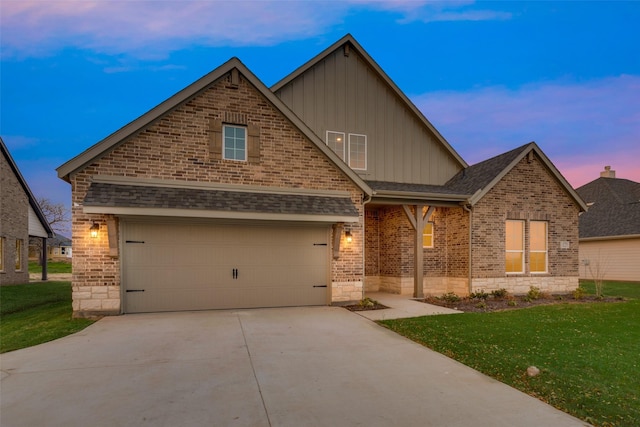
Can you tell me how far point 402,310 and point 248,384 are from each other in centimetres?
636

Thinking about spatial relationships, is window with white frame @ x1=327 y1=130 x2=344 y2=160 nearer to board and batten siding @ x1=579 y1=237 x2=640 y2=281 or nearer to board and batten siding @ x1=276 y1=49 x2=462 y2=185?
board and batten siding @ x1=276 y1=49 x2=462 y2=185

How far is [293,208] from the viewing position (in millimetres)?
9828

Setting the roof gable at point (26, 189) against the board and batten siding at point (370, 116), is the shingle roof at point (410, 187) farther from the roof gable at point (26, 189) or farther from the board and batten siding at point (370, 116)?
the roof gable at point (26, 189)

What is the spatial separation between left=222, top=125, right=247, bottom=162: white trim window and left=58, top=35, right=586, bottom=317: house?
0.16 feet

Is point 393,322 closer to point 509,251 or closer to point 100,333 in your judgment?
point 100,333

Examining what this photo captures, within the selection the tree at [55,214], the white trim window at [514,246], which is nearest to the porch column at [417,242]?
the white trim window at [514,246]

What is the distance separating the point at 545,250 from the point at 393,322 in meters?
8.75

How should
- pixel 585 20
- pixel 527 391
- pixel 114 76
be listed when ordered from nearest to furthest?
pixel 527 391 < pixel 585 20 < pixel 114 76

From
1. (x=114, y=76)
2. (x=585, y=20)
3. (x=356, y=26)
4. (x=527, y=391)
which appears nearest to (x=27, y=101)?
(x=114, y=76)

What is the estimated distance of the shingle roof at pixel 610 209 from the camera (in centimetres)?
2122

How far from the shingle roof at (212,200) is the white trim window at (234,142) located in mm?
1055

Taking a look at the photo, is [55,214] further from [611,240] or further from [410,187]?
[611,240]

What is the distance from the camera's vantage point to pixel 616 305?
37.4 ft

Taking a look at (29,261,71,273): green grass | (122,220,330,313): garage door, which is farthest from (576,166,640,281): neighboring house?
(29,261,71,273): green grass
